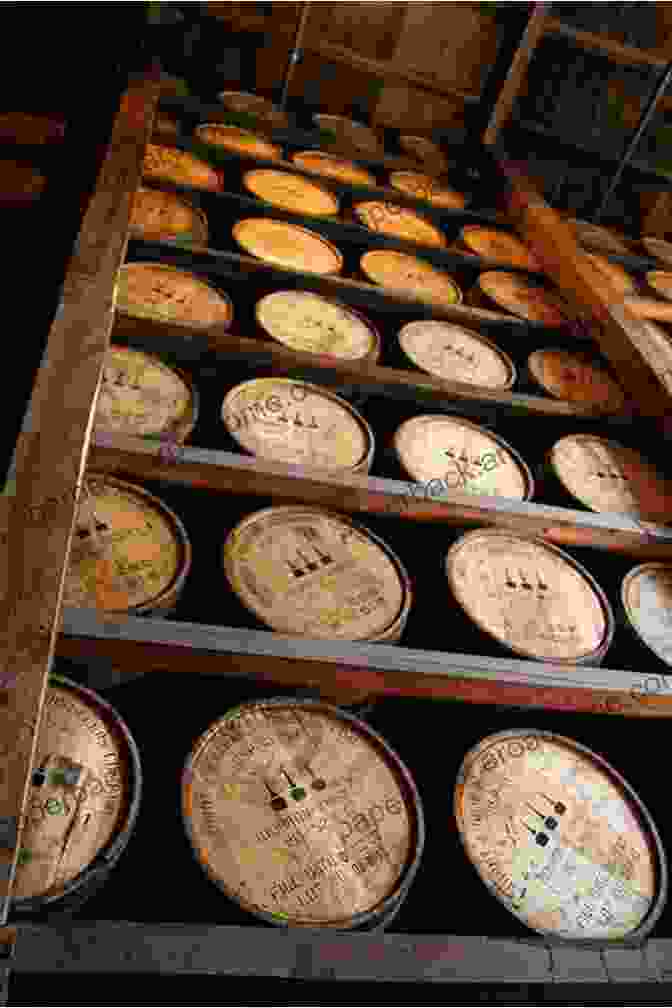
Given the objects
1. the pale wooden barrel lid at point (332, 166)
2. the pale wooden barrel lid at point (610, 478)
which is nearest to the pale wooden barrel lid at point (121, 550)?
the pale wooden barrel lid at point (610, 478)

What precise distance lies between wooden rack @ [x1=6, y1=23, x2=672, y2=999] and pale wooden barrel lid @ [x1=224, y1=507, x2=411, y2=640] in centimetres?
11

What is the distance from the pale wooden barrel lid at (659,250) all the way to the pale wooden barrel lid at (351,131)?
229 centimetres

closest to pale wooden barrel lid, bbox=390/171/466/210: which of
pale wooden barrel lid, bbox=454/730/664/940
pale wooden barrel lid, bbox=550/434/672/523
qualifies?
pale wooden barrel lid, bbox=550/434/672/523

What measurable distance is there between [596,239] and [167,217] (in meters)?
3.41

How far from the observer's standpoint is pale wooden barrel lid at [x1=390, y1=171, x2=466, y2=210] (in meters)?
5.04

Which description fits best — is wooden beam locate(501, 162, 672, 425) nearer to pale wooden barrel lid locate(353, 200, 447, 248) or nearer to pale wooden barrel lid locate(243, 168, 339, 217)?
pale wooden barrel lid locate(353, 200, 447, 248)

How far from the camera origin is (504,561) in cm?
265

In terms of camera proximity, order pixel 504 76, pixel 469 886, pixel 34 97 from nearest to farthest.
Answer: pixel 469 886 < pixel 34 97 < pixel 504 76

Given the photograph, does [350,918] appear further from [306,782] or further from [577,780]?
[577,780]

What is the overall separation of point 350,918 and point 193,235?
3139 mm

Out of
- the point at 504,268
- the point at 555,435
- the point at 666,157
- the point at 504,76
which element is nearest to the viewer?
the point at 555,435

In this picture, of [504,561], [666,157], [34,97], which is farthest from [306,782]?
[666,157]

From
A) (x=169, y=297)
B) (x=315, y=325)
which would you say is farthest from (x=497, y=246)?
(x=169, y=297)

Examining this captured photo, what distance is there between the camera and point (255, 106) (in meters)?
5.51
